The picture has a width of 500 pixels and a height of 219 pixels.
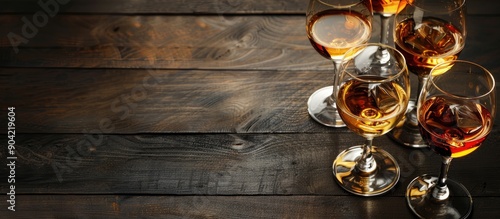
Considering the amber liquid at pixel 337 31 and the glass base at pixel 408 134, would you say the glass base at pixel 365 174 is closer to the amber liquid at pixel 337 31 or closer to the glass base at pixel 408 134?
the glass base at pixel 408 134

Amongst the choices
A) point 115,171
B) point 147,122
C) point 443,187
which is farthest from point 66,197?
point 443,187

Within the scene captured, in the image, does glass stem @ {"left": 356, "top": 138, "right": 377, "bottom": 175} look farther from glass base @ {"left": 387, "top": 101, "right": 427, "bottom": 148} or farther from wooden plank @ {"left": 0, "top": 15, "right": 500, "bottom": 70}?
wooden plank @ {"left": 0, "top": 15, "right": 500, "bottom": 70}

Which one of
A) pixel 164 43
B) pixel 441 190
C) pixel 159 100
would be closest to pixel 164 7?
pixel 164 43

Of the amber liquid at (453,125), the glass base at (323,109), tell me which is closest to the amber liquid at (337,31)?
the glass base at (323,109)

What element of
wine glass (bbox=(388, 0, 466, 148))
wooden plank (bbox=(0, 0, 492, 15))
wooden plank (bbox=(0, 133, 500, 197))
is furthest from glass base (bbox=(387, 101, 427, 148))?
wooden plank (bbox=(0, 0, 492, 15))

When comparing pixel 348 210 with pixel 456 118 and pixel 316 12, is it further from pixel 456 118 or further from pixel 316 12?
pixel 316 12
